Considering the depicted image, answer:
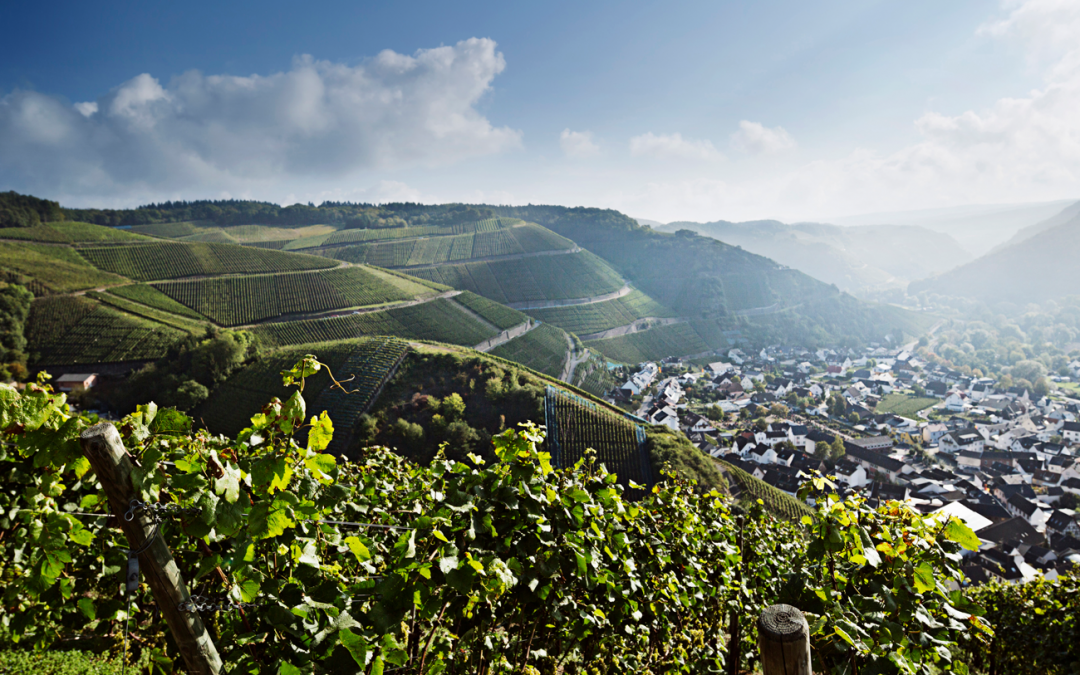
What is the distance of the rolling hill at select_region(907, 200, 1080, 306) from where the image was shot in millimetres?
163375

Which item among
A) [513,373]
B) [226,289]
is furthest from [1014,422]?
[226,289]

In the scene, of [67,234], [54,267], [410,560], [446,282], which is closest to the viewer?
[410,560]

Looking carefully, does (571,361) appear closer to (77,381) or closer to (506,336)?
(506,336)

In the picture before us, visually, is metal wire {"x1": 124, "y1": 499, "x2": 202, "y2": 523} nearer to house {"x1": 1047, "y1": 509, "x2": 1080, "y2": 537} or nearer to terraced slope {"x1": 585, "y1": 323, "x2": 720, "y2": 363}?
house {"x1": 1047, "y1": 509, "x2": 1080, "y2": 537}

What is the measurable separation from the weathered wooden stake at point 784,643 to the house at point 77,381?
52854 millimetres

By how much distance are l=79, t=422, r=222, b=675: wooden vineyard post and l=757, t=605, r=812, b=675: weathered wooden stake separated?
2.18 meters

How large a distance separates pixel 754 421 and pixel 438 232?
97932mm

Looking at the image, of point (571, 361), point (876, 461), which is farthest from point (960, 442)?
point (571, 361)

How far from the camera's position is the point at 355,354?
3866 cm

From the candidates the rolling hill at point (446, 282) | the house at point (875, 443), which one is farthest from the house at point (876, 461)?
the rolling hill at point (446, 282)

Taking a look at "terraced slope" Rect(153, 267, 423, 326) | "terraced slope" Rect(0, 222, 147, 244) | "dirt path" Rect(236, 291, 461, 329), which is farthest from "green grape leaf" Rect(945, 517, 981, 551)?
"terraced slope" Rect(0, 222, 147, 244)

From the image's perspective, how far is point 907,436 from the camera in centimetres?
5125

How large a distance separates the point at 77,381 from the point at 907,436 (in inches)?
3133

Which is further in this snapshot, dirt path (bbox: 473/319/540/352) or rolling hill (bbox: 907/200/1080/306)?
rolling hill (bbox: 907/200/1080/306)
